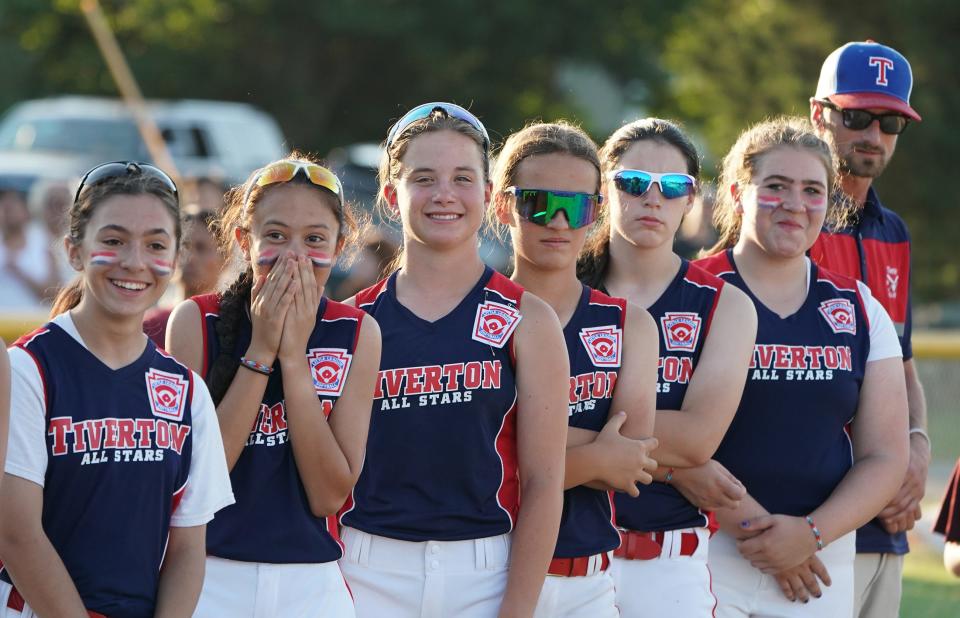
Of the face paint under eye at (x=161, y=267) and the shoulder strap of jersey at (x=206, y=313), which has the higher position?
the face paint under eye at (x=161, y=267)

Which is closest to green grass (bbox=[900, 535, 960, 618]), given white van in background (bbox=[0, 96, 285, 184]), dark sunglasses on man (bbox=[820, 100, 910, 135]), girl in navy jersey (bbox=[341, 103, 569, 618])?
dark sunglasses on man (bbox=[820, 100, 910, 135])

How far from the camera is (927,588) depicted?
8.40 m

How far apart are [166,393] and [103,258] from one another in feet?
1.28

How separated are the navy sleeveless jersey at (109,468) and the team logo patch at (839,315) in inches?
86.9

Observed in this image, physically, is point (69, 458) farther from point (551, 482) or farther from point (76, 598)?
point (551, 482)

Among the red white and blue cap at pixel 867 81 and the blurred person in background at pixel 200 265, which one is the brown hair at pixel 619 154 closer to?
the red white and blue cap at pixel 867 81

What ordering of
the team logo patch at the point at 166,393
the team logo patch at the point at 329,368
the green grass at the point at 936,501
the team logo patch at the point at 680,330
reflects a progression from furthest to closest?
the green grass at the point at 936,501
the team logo patch at the point at 680,330
the team logo patch at the point at 329,368
the team logo patch at the point at 166,393

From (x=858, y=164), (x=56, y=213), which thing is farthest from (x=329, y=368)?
(x=56, y=213)

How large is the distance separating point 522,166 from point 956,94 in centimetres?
1916

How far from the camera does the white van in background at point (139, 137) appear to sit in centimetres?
1917

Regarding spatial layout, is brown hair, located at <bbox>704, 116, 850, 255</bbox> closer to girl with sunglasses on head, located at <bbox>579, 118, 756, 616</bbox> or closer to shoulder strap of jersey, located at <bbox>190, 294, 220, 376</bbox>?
girl with sunglasses on head, located at <bbox>579, 118, 756, 616</bbox>

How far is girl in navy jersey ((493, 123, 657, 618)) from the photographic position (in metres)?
4.02

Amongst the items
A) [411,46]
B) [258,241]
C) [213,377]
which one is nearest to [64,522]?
[213,377]

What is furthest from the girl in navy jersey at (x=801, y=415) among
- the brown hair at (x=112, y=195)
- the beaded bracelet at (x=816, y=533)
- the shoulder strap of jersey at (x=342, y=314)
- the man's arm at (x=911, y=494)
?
the brown hair at (x=112, y=195)
